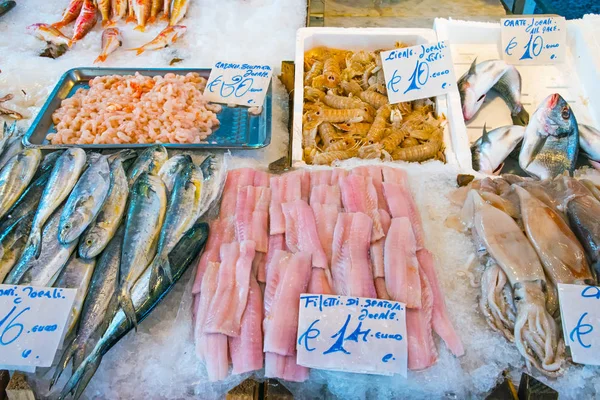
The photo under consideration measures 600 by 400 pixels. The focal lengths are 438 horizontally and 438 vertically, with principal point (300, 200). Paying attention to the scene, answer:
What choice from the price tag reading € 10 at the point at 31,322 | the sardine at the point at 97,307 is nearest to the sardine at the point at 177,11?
the sardine at the point at 97,307

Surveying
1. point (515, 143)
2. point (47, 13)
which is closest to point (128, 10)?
point (47, 13)

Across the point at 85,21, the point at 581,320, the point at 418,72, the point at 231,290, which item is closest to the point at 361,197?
the point at 231,290

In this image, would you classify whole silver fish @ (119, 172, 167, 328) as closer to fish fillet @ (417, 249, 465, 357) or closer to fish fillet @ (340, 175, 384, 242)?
fish fillet @ (340, 175, 384, 242)

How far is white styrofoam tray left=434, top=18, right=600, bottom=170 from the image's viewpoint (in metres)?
2.88

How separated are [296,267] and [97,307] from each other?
2.59 ft

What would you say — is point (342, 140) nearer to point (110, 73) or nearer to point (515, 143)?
point (515, 143)

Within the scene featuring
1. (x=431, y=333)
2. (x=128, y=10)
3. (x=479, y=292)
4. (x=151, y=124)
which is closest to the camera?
(x=431, y=333)

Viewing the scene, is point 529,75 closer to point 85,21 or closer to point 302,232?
point 302,232

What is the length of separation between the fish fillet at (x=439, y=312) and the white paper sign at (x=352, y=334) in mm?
186

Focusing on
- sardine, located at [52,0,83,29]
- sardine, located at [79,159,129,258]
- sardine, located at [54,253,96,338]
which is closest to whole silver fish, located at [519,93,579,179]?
sardine, located at [79,159,129,258]

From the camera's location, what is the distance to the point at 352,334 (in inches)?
61.9

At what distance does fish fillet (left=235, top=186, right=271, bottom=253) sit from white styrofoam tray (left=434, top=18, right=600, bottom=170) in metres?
1.28

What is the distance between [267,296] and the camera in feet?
5.69

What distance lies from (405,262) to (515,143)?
1.34m
